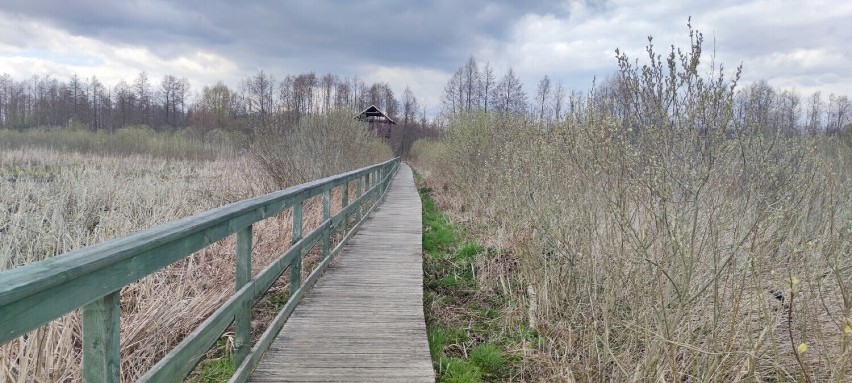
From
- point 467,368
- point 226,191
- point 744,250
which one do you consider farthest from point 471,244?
point 226,191

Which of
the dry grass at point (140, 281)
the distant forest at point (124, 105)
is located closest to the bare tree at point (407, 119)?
the distant forest at point (124, 105)

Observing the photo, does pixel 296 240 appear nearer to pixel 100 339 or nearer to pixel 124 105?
pixel 100 339

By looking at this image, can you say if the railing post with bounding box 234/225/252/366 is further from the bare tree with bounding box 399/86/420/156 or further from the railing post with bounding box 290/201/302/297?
the bare tree with bounding box 399/86/420/156

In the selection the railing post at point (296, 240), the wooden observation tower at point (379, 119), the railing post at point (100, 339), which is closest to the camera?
the railing post at point (100, 339)

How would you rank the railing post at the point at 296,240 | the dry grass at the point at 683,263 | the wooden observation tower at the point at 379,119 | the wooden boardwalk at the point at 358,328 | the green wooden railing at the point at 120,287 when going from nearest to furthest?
the green wooden railing at the point at 120,287
the dry grass at the point at 683,263
the wooden boardwalk at the point at 358,328
the railing post at the point at 296,240
the wooden observation tower at the point at 379,119

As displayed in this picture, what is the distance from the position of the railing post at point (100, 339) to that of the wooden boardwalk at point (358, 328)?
140cm

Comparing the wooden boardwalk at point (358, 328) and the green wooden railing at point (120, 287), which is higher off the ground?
the green wooden railing at point (120, 287)

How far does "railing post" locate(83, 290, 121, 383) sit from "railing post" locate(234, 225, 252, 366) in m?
1.15

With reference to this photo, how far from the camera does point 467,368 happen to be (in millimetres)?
3557

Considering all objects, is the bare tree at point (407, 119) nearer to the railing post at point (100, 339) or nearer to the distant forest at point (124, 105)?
the distant forest at point (124, 105)

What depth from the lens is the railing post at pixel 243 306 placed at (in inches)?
105

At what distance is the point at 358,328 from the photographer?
3.62 metres

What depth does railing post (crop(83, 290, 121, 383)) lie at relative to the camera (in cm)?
141

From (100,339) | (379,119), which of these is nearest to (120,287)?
(100,339)
